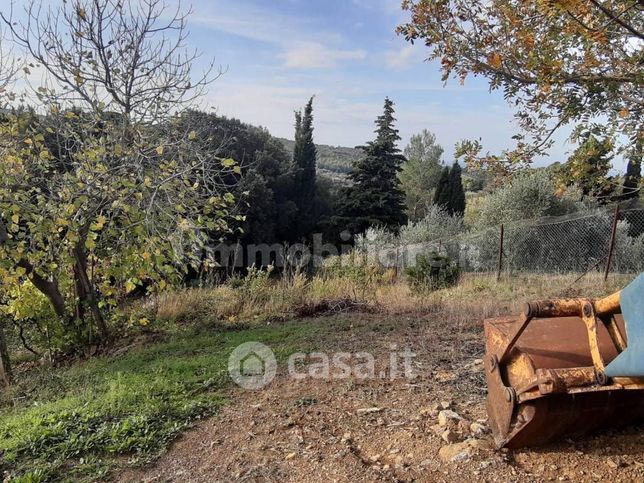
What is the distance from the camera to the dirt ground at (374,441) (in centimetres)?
221

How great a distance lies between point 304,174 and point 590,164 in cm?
2213

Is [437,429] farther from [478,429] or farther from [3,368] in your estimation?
[3,368]

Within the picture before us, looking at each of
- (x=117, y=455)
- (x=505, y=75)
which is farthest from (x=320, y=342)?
(x=505, y=75)

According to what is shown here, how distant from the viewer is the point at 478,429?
8.46 feet

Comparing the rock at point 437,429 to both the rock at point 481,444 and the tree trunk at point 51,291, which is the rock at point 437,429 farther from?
the tree trunk at point 51,291

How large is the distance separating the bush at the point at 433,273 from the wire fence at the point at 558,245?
150 centimetres

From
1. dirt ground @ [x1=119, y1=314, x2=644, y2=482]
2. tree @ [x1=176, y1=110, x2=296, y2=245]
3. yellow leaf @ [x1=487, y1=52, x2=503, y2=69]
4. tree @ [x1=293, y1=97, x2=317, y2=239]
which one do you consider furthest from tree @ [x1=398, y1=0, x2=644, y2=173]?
tree @ [x1=293, y1=97, x2=317, y2=239]

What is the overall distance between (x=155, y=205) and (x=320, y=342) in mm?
2197

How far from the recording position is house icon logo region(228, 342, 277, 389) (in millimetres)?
3906

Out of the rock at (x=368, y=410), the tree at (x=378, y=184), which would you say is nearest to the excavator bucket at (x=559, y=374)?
the rock at (x=368, y=410)

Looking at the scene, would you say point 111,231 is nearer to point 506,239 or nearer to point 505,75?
point 505,75

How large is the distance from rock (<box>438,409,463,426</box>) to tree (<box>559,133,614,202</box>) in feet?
10.0

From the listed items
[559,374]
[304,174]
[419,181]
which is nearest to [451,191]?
[419,181]

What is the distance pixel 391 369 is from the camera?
3.92m
